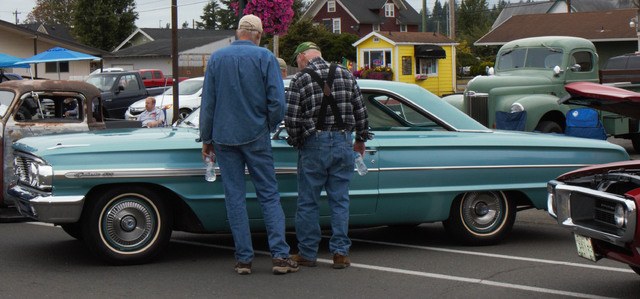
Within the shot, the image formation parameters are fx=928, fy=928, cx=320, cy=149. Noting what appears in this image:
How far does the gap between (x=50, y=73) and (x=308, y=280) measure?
150 ft

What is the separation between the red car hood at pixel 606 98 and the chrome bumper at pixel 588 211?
1.95ft

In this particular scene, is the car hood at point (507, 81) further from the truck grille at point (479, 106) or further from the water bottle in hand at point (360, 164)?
the water bottle in hand at point (360, 164)

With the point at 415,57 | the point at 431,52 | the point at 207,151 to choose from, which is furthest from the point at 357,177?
the point at 415,57

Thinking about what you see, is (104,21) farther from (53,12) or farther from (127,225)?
(127,225)

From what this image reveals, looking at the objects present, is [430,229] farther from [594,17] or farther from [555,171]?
[594,17]

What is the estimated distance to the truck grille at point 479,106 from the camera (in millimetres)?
16219

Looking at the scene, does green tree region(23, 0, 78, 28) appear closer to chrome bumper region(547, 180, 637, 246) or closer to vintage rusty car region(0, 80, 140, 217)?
vintage rusty car region(0, 80, 140, 217)

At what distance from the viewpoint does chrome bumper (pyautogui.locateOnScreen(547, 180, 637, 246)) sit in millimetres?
5410

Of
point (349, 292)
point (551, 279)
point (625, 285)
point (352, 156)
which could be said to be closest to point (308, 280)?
point (349, 292)

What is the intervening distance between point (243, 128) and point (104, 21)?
64136 millimetres

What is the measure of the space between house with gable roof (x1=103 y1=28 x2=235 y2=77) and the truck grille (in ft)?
143

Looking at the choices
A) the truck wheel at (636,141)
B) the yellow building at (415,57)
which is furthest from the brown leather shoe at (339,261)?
the yellow building at (415,57)

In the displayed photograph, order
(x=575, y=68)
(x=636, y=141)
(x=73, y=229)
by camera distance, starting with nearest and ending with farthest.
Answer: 1. (x=73, y=229)
2. (x=575, y=68)
3. (x=636, y=141)

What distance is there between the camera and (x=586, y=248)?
5930 millimetres
